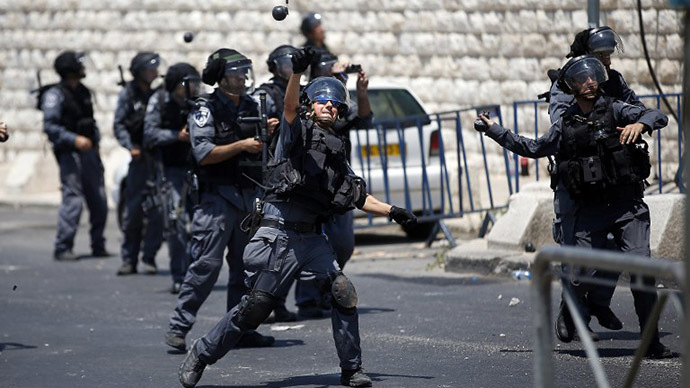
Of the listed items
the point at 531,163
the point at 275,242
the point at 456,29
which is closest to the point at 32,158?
the point at 456,29

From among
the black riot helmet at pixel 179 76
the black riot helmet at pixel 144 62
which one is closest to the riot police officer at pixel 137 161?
the black riot helmet at pixel 144 62

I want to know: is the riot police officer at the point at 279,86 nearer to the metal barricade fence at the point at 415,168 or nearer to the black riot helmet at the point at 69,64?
the metal barricade fence at the point at 415,168

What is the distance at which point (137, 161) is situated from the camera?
1223 centimetres

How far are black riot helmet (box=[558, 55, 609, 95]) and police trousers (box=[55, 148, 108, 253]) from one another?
7.03m

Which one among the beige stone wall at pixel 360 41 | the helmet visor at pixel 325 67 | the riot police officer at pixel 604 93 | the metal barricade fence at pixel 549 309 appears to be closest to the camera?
the metal barricade fence at pixel 549 309

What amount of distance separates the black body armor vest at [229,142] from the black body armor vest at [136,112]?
3471mm

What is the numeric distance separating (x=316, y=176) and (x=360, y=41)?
1063cm

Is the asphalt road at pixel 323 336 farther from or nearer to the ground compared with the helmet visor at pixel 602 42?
→ nearer to the ground

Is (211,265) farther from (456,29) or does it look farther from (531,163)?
(456,29)

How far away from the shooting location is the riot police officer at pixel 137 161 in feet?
38.9

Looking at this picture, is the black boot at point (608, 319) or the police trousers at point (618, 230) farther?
the black boot at point (608, 319)

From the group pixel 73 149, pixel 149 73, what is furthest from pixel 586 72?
pixel 73 149

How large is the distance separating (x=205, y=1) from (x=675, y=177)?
9.06 meters

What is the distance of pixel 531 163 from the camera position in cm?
1455
